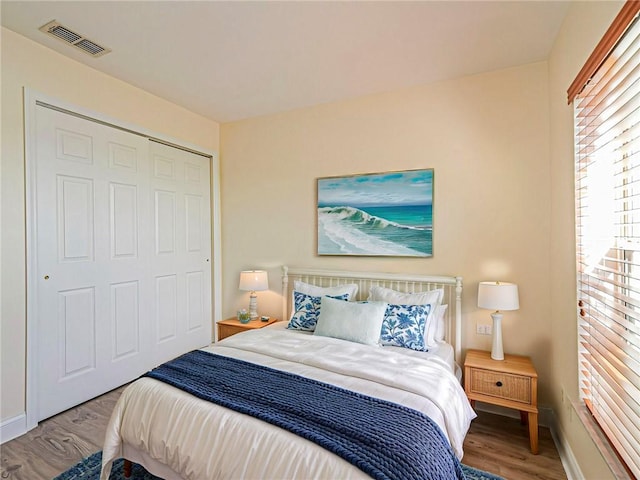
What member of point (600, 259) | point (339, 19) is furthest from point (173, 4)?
point (600, 259)

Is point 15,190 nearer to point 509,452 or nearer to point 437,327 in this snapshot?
point 437,327

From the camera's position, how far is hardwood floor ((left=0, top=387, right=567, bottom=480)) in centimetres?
204

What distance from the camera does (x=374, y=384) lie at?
1.84 metres

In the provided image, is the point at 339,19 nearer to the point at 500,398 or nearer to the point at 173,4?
the point at 173,4

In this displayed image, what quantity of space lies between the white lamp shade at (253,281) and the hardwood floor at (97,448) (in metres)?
1.50

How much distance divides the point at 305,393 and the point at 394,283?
158 cm

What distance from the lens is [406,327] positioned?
2.54m

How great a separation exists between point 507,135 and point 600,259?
1.43 metres

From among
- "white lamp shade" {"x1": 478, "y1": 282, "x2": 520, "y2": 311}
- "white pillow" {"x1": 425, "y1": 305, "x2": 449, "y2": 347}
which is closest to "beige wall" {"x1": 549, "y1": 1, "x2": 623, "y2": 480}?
"white lamp shade" {"x1": 478, "y1": 282, "x2": 520, "y2": 311}

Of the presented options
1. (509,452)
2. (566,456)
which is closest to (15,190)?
(509,452)

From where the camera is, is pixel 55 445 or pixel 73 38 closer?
pixel 55 445

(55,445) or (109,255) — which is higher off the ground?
(109,255)

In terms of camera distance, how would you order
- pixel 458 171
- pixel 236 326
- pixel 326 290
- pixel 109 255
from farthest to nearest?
1. pixel 236 326
2. pixel 326 290
3. pixel 109 255
4. pixel 458 171

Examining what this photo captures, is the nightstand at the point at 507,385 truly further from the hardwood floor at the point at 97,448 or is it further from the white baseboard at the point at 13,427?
the white baseboard at the point at 13,427
